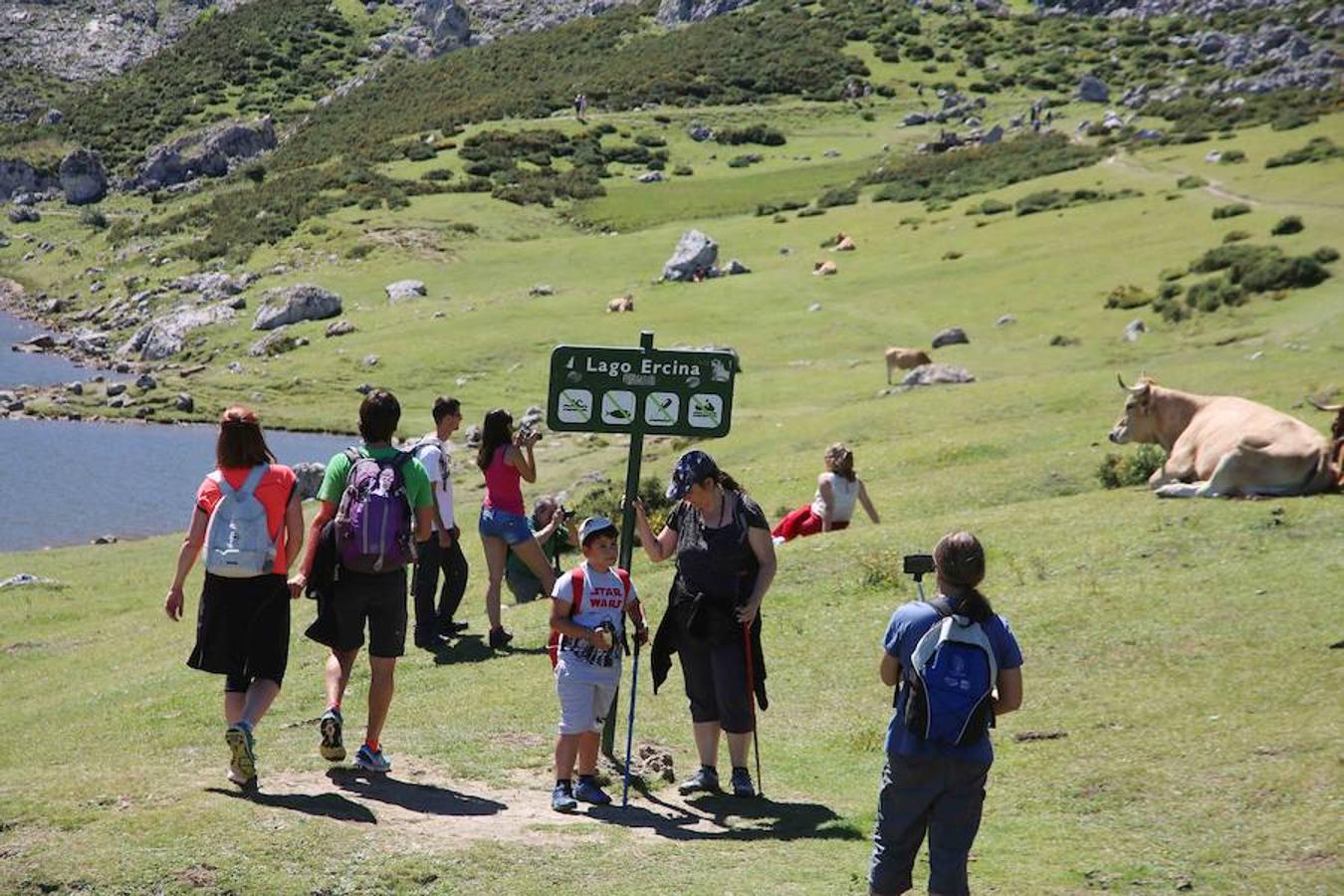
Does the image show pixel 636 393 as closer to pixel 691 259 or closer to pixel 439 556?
pixel 439 556

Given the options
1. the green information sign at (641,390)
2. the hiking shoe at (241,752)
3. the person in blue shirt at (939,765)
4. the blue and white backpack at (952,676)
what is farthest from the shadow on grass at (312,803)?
the blue and white backpack at (952,676)

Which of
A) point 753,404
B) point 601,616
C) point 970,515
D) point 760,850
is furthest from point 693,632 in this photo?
point 753,404

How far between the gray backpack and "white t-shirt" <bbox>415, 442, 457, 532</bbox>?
4.93m

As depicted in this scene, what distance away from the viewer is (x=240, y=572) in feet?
32.6

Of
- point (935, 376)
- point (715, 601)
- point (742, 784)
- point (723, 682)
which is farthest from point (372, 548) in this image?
point (935, 376)

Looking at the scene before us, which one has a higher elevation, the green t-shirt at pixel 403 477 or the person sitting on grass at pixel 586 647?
the green t-shirt at pixel 403 477

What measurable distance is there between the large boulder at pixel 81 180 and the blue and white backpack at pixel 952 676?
112044mm

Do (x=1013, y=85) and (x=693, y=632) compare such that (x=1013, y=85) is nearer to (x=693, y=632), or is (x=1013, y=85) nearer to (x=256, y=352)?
(x=256, y=352)

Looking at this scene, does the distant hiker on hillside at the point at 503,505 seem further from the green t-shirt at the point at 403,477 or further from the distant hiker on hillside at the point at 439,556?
the green t-shirt at the point at 403,477

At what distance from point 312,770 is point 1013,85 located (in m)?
126

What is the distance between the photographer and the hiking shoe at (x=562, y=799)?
1030 cm

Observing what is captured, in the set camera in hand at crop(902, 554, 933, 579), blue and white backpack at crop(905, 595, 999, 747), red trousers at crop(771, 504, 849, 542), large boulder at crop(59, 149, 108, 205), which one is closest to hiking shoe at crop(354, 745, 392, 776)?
camera in hand at crop(902, 554, 933, 579)

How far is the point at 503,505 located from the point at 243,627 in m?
5.88

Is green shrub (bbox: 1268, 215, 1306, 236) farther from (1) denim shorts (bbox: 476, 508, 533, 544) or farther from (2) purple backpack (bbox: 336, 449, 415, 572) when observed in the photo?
(2) purple backpack (bbox: 336, 449, 415, 572)
